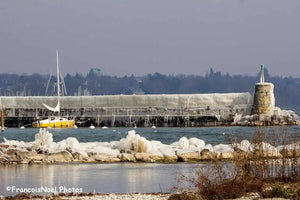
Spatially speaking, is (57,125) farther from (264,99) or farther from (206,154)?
(206,154)

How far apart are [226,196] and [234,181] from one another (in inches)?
32.9

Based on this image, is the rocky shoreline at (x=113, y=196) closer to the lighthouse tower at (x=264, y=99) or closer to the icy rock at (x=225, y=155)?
the icy rock at (x=225, y=155)

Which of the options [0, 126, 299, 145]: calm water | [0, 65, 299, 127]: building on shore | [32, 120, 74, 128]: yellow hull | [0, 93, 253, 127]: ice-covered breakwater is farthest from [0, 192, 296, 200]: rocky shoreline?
[0, 93, 253, 127]: ice-covered breakwater

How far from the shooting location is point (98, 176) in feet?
63.3

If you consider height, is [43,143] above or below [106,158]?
above

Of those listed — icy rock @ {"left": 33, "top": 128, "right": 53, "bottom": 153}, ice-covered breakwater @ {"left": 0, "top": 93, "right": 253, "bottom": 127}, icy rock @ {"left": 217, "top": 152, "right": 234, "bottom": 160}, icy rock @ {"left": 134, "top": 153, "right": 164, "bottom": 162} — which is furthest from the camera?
ice-covered breakwater @ {"left": 0, "top": 93, "right": 253, "bottom": 127}

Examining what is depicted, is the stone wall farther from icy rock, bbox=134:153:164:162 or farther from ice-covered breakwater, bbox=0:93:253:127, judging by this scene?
icy rock, bbox=134:153:164:162

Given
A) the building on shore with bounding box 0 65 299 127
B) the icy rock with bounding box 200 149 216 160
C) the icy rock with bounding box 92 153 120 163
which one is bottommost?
the icy rock with bounding box 92 153 120 163

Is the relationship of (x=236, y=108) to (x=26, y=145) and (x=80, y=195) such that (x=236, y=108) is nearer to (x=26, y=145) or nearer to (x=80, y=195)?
(x=26, y=145)

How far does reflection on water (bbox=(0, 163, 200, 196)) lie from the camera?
16672mm

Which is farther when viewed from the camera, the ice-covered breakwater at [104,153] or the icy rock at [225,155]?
the ice-covered breakwater at [104,153]

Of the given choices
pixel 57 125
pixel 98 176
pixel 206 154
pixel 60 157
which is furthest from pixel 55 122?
pixel 98 176

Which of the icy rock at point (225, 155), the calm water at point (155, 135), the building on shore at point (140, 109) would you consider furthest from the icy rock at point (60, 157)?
the building on shore at point (140, 109)

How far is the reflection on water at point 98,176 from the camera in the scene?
1667 cm
